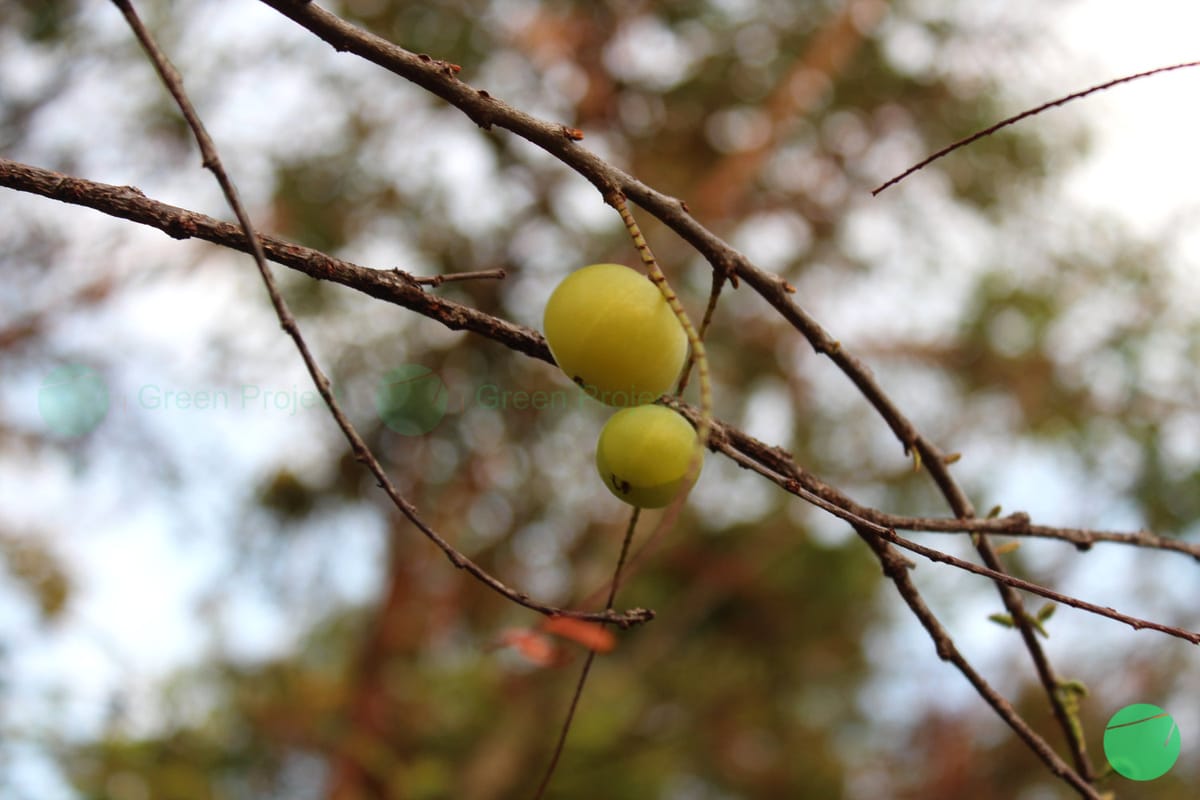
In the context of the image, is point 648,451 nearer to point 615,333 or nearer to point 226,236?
point 615,333

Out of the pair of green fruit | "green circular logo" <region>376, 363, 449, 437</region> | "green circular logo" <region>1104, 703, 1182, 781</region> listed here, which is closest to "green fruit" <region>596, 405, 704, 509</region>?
the pair of green fruit

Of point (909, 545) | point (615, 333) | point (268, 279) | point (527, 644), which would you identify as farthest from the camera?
point (527, 644)

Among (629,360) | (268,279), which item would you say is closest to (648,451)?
(629,360)

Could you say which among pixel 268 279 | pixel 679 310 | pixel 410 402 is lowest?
pixel 268 279

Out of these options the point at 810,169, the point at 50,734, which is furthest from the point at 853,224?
the point at 50,734

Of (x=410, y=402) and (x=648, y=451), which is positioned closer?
(x=648, y=451)

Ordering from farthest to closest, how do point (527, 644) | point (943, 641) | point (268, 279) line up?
point (527, 644) < point (943, 641) < point (268, 279)

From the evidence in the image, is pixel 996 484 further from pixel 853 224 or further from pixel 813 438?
pixel 853 224
